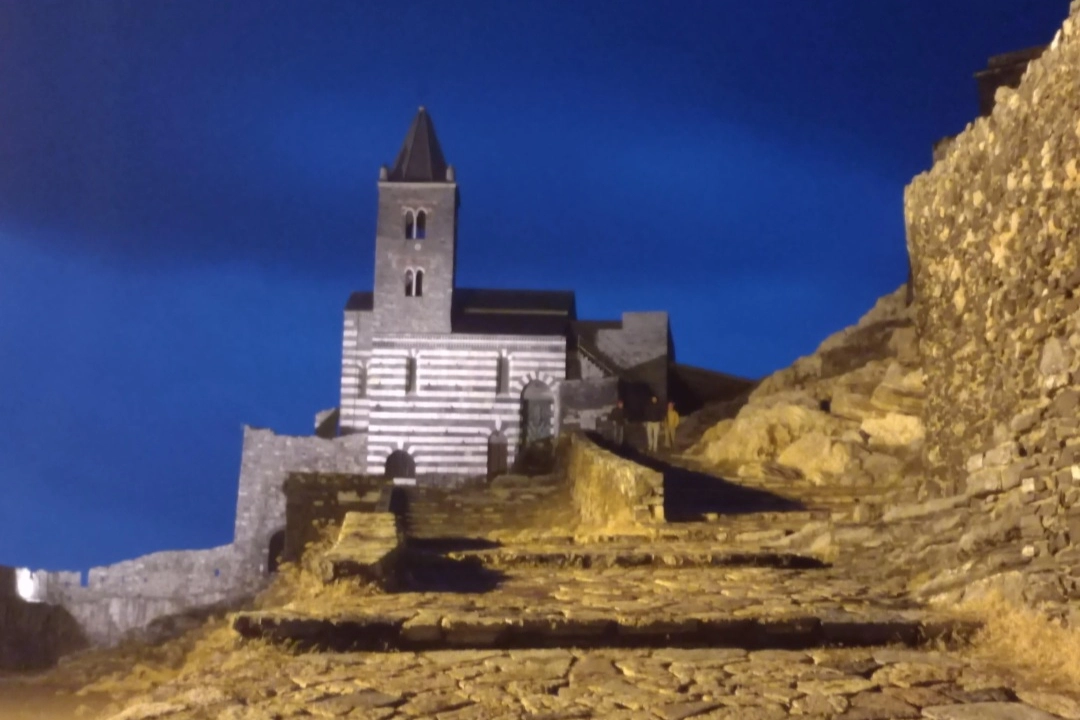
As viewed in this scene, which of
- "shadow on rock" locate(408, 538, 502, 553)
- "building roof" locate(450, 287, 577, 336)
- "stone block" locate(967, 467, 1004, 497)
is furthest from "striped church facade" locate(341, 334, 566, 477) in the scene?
"stone block" locate(967, 467, 1004, 497)

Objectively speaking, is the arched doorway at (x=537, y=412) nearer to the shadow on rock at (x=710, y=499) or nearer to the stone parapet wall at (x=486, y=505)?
the stone parapet wall at (x=486, y=505)

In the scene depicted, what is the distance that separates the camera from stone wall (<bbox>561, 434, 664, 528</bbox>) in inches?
425

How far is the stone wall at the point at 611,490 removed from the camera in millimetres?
10805

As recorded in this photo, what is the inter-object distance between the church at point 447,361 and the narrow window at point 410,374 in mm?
33

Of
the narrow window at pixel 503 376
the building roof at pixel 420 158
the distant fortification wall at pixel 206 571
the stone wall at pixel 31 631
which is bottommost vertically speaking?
the stone wall at pixel 31 631

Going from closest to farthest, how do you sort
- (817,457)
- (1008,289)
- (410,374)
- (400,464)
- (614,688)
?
(614,688), (1008,289), (817,457), (400,464), (410,374)

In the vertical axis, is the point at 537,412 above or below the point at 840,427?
above

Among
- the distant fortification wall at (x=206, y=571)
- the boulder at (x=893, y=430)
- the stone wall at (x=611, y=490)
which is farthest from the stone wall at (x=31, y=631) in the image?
the boulder at (x=893, y=430)

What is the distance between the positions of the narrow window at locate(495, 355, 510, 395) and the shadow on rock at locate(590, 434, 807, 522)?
2112 cm

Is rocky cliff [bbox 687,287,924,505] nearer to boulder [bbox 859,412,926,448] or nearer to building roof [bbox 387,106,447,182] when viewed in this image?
boulder [bbox 859,412,926,448]

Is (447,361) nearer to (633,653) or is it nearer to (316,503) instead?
(316,503)

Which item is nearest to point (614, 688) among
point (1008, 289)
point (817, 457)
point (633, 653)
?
point (633, 653)

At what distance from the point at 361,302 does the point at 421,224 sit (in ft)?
12.2

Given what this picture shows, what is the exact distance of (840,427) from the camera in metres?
15.6
